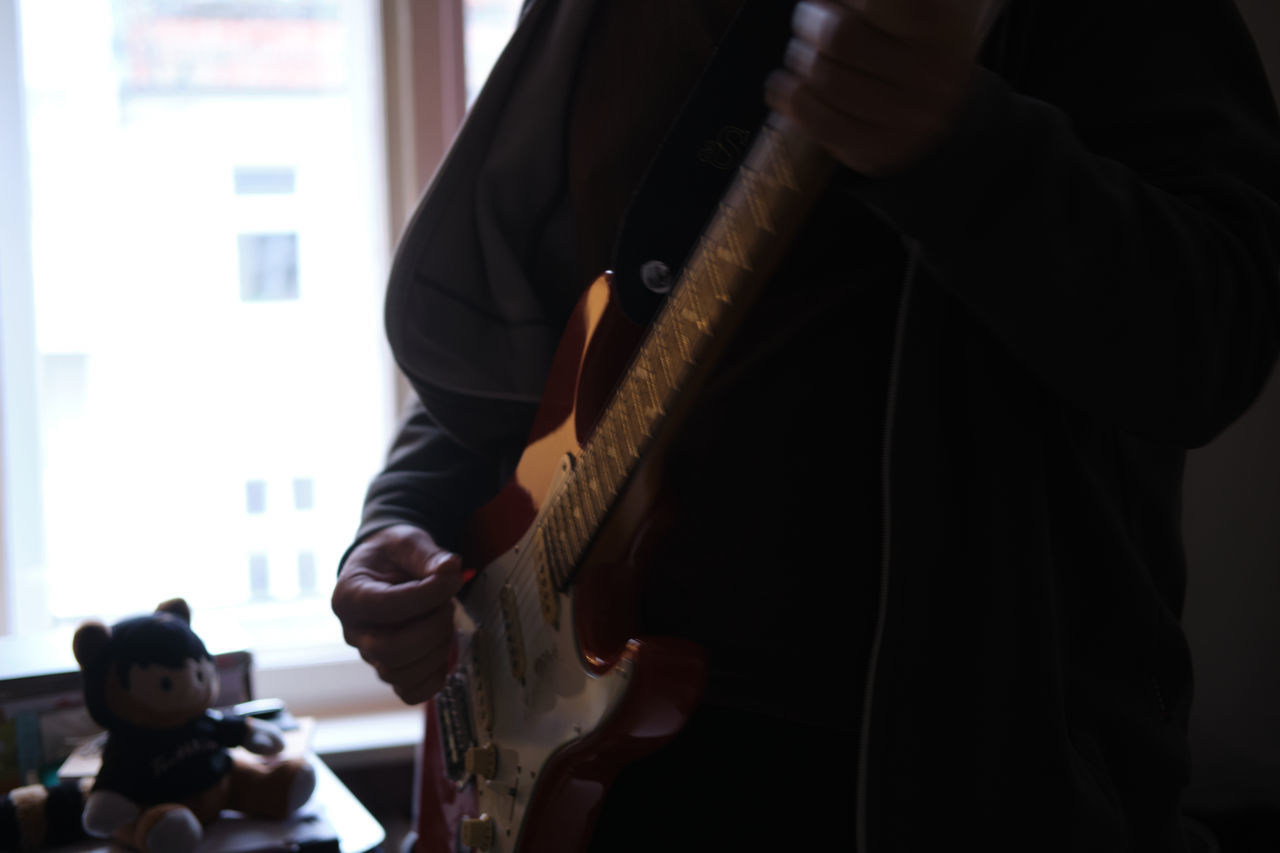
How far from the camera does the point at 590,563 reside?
0.65 m

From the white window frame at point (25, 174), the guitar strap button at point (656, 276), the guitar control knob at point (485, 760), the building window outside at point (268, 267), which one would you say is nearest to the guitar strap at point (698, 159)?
the guitar strap button at point (656, 276)

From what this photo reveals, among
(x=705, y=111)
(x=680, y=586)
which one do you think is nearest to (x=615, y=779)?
(x=680, y=586)

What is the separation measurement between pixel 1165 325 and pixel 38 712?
1.13 meters

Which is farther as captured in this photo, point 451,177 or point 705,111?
point 451,177

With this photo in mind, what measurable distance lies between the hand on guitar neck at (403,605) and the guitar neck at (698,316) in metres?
0.15

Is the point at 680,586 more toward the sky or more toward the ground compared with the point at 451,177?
more toward the ground

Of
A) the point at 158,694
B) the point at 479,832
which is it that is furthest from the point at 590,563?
the point at 158,694

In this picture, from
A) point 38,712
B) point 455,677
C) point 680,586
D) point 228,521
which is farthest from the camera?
point 228,521

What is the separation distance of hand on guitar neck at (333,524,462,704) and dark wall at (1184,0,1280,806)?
47.2 inches

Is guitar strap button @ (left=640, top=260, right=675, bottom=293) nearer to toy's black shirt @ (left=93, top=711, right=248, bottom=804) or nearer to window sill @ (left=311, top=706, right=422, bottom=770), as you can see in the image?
toy's black shirt @ (left=93, top=711, right=248, bottom=804)

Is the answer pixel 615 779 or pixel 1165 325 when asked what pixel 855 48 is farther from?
pixel 615 779

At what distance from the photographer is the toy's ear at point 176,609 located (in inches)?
40.4

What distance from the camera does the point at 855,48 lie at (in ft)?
1.36

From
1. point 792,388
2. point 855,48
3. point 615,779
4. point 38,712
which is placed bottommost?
point 38,712
